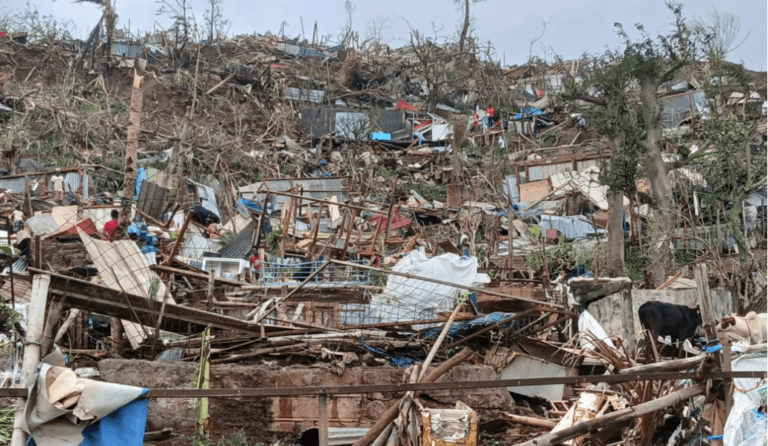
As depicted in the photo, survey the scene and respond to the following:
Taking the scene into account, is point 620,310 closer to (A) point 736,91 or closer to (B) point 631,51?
(B) point 631,51

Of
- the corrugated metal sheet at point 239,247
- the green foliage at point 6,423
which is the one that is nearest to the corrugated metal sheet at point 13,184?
the corrugated metal sheet at point 239,247

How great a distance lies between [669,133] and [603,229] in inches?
160

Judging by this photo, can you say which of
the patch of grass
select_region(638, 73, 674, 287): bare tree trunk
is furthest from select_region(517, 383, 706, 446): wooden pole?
select_region(638, 73, 674, 287): bare tree trunk

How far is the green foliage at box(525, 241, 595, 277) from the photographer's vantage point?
54.8 ft

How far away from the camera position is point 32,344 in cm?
449

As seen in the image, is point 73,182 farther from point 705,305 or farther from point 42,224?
point 705,305

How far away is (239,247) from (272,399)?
779 cm

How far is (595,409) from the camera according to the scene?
646 cm

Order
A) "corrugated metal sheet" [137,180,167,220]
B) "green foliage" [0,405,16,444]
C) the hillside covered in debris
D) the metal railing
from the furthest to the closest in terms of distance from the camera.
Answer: "corrugated metal sheet" [137,180,167,220] → the metal railing → "green foliage" [0,405,16,444] → the hillside covered in debris

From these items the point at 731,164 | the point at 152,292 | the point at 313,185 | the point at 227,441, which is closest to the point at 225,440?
the point at 227,441

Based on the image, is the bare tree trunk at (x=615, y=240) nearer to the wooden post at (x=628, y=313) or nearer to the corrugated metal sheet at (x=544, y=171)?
the wooden post at (x=628, y=313)

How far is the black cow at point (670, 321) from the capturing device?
9992 mm

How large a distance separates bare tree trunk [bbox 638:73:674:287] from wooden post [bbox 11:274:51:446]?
12.5 metres

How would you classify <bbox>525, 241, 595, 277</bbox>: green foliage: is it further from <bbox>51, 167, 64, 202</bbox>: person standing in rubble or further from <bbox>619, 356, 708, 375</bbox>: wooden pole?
<bbox>619, 356, 708, 375</bbox>: wooden pole
